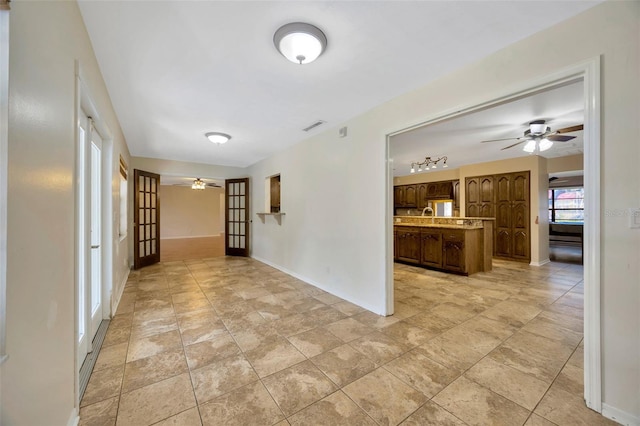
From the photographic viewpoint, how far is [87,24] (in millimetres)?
1665

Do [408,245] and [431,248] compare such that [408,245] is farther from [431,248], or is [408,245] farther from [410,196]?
[410,196]

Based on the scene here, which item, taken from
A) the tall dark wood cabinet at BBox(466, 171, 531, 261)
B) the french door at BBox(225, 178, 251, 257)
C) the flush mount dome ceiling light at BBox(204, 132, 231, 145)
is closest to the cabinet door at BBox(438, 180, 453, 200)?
the tall dark wood cabinet at BBox(466, 171, 531, 261)

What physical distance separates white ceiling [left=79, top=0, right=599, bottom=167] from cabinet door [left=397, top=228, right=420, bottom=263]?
10.9 feet

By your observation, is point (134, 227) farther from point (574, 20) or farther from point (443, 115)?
point (574, 20)

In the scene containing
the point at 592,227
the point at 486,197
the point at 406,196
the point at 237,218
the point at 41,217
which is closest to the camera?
the point at 41,217

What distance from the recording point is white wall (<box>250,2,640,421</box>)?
140cm

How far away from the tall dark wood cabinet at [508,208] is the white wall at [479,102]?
192 inches

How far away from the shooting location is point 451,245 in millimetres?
4773

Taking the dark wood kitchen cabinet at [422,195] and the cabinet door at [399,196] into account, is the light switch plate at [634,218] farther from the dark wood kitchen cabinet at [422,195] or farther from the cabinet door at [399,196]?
the cabinet door at [399,196]

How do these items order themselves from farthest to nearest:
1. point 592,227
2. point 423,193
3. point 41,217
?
point 423,193, point 592,227, point 41,217

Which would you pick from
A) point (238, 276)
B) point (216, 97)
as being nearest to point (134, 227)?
point (238, 276)

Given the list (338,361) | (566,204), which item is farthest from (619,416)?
(566,204)

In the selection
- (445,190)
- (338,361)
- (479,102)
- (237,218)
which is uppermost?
(479,102)

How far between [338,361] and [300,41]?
8.02 ft
